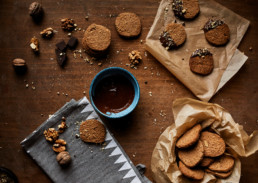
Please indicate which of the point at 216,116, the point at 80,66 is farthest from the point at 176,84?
the point at 80,66

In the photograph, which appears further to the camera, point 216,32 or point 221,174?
point 216,32

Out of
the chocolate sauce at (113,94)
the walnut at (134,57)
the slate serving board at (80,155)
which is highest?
the walnut at (134,57)

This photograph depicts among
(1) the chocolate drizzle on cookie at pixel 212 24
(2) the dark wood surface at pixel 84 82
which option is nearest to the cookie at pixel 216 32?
(1) the chocolate drizzle on cookie at pixel 212 24

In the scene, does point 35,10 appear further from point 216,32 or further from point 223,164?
point 223,164

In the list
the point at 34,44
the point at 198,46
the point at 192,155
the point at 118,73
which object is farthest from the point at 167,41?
the point at 34,44

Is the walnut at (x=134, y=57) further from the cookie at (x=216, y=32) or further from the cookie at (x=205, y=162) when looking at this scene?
the cookie at (x=205, y=162)

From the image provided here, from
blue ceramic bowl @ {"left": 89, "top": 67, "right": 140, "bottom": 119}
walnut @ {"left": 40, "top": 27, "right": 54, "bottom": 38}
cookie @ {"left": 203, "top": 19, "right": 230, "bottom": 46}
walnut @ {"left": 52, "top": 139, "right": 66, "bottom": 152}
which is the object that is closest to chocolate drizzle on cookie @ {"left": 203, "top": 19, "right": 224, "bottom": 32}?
cookie @ {"left": 203, "top": 19, "right": 230, "bottom": 46}
